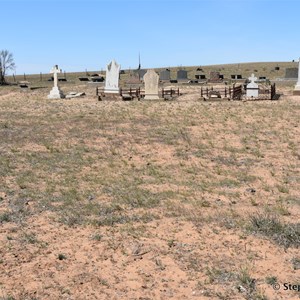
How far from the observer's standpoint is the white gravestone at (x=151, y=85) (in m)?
26.3

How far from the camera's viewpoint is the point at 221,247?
5.50 metres

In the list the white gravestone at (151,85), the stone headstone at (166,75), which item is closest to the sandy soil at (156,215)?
the white gravestone at (151,85)

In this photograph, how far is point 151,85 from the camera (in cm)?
2686

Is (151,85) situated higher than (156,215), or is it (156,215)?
(151,85)

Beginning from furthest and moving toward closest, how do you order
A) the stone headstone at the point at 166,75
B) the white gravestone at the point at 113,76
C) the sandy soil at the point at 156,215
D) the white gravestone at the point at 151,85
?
1. the stone headstone at the point at 166,75
2. the white gravestone at the point at 113,76
3. the white gravestone at the point at 151,85
4. the sandy soil at the point at 156,215

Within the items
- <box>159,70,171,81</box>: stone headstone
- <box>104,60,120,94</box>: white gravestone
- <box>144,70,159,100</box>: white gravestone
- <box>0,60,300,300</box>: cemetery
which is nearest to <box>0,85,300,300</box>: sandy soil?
<box>0,60,300,300</box>: cemetery

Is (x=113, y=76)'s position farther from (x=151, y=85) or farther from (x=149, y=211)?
(x=149, y=211)

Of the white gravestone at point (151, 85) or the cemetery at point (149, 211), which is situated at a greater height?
the white gravestone at point (151, 85)

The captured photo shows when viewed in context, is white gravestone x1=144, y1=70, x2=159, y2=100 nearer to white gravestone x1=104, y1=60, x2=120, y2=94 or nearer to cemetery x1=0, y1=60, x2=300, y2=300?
white gravestone x1=104, y1=60, x2=120, y2=94

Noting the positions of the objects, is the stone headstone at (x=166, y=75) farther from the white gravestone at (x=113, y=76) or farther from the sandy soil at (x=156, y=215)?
the sandy soil at (x=156, y=215)

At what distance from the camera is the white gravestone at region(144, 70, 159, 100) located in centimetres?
2634

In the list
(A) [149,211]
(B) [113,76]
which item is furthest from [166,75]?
(A) [149,211]

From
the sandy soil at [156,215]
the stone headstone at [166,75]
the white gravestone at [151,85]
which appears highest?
the stone headstone at [166,75]

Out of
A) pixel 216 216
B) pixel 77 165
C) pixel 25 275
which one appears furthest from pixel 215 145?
pixel 25 275
